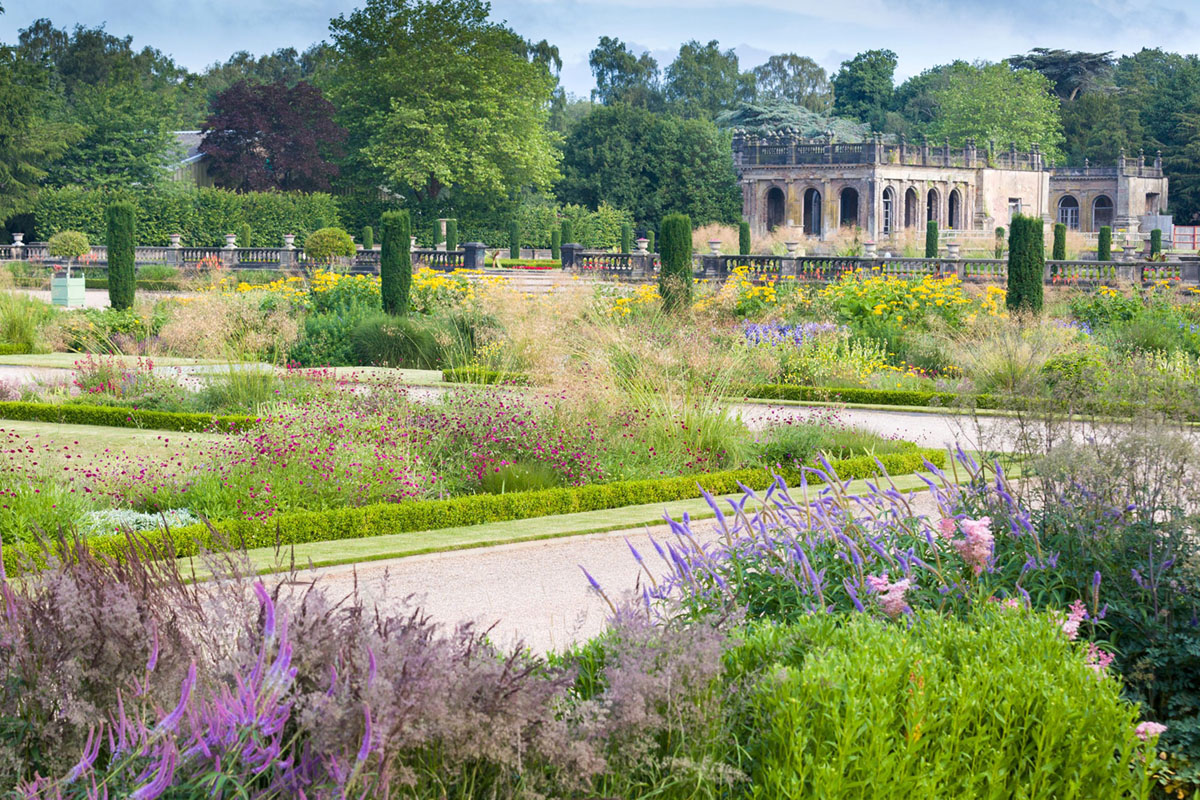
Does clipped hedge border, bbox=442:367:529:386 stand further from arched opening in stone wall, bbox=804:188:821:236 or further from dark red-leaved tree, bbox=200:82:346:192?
arched opening in stone wall, bbox=804:188:821:236

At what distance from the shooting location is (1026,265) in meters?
Result: 19.5

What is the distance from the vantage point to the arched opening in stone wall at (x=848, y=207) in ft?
188

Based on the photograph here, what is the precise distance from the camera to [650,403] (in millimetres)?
10578

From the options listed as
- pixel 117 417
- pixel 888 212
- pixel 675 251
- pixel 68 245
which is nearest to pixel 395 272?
pixel 675 251

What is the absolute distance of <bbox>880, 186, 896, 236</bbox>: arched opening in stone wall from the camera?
55656 millimetres

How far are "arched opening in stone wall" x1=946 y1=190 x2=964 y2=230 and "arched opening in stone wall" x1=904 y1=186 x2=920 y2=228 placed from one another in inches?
64.3

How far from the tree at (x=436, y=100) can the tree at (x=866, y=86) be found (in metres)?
32.1

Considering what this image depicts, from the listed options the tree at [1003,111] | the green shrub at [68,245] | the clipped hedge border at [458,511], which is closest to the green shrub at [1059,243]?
the clipped hedge border at [458,511]

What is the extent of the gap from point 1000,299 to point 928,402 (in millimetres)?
7556

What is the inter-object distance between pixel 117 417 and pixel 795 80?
96.8 m

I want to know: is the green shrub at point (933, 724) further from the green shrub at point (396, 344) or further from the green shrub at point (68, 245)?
the green shrub at point (68, 245)

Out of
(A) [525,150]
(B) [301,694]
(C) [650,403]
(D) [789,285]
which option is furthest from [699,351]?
(A) [525,150]

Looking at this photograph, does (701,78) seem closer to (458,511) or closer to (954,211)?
(954,211)

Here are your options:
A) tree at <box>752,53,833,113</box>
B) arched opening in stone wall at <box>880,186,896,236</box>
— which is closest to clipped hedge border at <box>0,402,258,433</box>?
arched opening in stone wall at <box>880,186,896,236</box>
